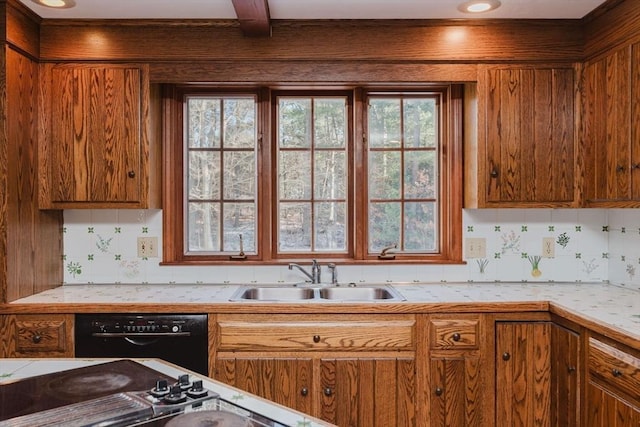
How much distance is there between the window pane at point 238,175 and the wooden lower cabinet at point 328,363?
0.88m

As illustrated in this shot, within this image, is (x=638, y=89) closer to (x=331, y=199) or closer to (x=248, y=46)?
(x=331, y=199)

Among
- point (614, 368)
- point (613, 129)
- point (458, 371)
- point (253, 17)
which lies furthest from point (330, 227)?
point (614, 368)

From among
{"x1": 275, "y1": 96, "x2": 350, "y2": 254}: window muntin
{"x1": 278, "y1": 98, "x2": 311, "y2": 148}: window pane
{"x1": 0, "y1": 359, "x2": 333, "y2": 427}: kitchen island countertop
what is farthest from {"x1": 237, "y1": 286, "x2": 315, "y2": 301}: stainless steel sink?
{"x1": 0, "y1": 359, "x2": 333, "y2": 427}: kitchen island countertop

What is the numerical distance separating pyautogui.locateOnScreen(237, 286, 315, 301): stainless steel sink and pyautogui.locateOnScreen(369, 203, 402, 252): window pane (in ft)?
1.58

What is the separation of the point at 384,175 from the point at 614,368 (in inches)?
62.2

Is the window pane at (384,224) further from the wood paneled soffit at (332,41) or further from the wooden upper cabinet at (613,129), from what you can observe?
the wooden upper cabinet at (613,129)

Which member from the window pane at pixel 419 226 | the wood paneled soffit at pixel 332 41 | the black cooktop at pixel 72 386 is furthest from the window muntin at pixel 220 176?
the black cooktop at pixel 72 386

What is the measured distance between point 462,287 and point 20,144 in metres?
2.34

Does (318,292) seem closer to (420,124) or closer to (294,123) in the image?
(294,123)

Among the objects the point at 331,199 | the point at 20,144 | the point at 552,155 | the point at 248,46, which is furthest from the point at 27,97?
the point at 552,155

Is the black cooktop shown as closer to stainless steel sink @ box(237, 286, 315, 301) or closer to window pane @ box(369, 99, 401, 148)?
stainless steel sink @ box(237, 286, 315, 301)

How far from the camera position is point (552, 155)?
9.11 ft

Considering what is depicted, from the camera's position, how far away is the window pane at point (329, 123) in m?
3.12

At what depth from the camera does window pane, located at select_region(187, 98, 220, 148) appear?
3117 mm
